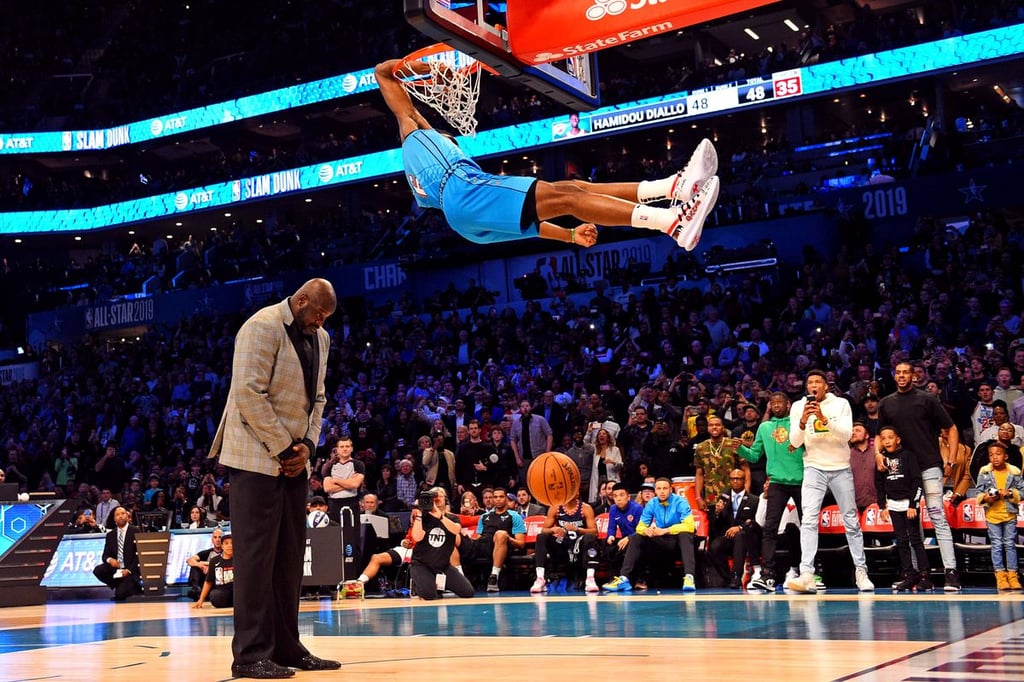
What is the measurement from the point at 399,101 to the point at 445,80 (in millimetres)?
1057

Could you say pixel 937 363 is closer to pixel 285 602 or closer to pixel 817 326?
pixel 817 326

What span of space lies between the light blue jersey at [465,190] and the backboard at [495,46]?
3.17 feet

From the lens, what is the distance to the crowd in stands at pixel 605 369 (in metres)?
Result: 14.9

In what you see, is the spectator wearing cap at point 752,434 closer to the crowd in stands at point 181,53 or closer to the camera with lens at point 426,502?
the camera with lens at point 426,502

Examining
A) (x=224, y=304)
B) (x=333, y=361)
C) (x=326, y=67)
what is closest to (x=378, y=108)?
(x=326, y=67)

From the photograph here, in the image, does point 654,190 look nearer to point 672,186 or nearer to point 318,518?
point 672,186

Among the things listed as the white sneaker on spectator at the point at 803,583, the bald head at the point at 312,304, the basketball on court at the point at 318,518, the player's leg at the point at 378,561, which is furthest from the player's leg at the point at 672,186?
the basketball on court at the point at 318,518

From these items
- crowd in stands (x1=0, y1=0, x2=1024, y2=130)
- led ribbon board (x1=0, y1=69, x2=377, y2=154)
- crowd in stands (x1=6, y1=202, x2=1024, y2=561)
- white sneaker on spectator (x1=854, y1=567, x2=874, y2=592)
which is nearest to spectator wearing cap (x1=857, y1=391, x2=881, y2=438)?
crowd in stands (x1=6, y1=202, x2=1024, y2=561)

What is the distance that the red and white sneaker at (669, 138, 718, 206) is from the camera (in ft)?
19.4

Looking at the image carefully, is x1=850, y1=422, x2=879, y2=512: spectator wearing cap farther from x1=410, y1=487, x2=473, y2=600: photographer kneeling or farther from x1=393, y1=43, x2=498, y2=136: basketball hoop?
x1=393, y1=43, x2=498, y2=136: basketball hoop

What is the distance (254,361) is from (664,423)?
30.7ft

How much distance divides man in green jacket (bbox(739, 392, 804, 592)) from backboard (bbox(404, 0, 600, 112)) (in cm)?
444

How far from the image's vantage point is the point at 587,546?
1322cm

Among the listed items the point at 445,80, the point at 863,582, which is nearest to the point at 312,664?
the point at 445,80
